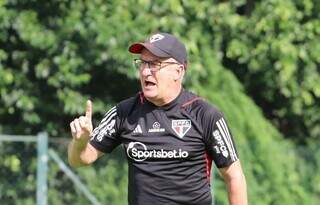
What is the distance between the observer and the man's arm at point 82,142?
4.94 meters

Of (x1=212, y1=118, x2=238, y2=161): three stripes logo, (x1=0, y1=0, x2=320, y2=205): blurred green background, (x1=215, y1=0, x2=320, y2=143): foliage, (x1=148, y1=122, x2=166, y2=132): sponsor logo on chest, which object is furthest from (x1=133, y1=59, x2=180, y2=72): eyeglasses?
(x1=215, y1=0, x2=320, y2=143): foliage

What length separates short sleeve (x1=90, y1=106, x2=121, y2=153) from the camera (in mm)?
5254

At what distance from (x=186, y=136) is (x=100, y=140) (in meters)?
0.56

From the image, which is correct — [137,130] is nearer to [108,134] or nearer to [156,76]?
[108,134]

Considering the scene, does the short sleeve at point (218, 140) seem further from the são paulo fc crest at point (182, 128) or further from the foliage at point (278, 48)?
the foliage at point (278, 48)

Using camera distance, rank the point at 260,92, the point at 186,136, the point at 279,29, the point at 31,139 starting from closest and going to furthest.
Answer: the point at 186,136
the point at 31,139
the point at 279,29
the point at 260,92

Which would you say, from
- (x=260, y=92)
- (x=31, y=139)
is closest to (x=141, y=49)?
(x=31, y=139)

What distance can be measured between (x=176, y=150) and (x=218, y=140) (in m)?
0.24

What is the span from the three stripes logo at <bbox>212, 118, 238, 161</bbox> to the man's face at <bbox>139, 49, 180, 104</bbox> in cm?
34

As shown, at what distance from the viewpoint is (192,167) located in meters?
5.07

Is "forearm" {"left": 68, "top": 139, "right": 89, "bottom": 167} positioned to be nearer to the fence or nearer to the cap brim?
the cap brim

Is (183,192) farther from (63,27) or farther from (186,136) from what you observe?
(63,27)

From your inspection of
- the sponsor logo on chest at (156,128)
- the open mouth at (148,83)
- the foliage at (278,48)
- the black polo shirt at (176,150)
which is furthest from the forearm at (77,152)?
the foliage at (278,48)

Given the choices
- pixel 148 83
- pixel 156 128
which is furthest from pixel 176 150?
pixel 148 83
